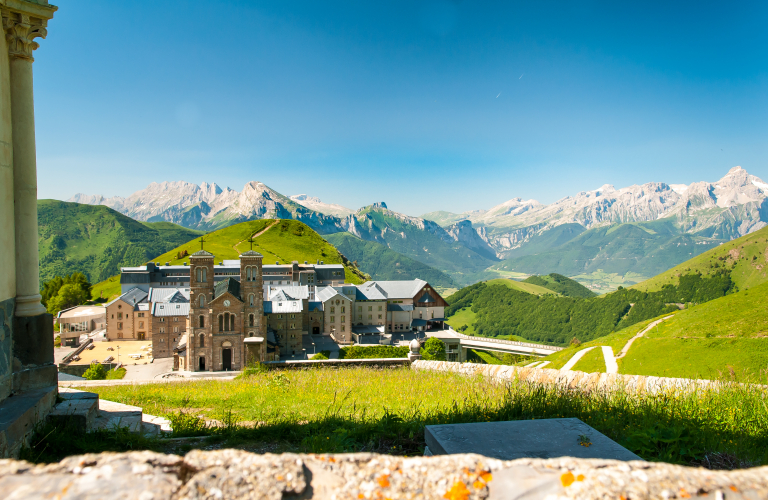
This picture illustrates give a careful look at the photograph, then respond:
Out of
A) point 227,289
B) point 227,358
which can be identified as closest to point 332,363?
point 227,289

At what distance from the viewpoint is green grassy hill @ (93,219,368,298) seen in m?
143

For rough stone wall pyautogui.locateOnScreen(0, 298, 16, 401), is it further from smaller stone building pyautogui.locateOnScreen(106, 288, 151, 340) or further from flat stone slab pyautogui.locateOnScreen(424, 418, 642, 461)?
smaller stone building pyautogui.locateOnScreen(106, 288, 151, 340)

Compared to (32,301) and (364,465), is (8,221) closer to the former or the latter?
(32,301)

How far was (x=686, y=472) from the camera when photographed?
2314mm

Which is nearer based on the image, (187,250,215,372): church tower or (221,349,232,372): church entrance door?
(187,250,215,372): church tower

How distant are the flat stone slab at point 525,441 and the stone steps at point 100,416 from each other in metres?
5.65

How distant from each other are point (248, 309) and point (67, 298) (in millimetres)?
78369

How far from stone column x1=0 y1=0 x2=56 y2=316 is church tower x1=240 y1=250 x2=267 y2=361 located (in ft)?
140

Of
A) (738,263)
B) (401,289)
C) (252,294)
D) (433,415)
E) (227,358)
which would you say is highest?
(433,415)

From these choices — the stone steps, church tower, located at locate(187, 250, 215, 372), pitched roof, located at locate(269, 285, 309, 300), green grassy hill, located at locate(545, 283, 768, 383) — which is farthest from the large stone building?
pitched roof, located at locate(269, 285, 309, 300)

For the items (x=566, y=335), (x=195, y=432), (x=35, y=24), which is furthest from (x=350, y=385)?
(x=566, y=335)

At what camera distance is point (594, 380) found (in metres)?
10.3

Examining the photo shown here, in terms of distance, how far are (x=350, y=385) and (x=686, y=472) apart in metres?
10.5

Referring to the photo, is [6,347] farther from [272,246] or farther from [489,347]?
[272,246]
